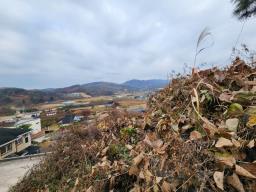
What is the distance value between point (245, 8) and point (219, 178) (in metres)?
6.55

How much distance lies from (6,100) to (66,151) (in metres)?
86.4

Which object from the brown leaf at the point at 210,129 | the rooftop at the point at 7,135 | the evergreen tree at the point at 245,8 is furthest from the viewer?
the rooftop at the point at 7,135

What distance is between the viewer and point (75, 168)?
349cm

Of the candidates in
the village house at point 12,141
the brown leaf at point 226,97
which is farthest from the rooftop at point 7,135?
the brown leaf at point 226,97

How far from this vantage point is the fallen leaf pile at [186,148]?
1.69 meters

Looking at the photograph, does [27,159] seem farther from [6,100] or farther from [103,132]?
[6,100]

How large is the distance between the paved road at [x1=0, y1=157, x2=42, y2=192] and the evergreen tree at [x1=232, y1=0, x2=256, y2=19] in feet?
20.6

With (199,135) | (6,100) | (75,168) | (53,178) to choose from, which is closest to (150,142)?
(199,135)

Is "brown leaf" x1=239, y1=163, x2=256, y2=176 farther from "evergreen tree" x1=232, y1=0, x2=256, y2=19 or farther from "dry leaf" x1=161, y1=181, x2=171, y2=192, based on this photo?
"evergreen tree" x1=232, y1=0, x2=256, y2=19

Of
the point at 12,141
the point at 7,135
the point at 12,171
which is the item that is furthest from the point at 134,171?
the point at 7,135

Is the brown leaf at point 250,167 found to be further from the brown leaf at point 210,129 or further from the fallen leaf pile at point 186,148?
the brown leaf at point 210,129

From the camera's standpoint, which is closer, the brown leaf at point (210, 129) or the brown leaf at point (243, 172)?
the brown leaf at point (243, 172)

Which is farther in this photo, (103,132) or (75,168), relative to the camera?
(103,132)

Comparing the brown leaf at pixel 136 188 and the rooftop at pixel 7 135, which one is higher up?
the brown leaf at pixel 136 188
